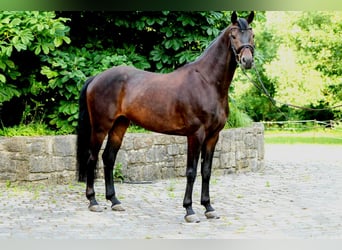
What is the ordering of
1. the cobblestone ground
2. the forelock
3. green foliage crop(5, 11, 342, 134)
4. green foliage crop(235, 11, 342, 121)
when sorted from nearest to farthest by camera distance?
the cobblestone ground → the forelock → green foliage crop(5, 11, 342, 134) → green foliage crop(235, 11, 342, 121)

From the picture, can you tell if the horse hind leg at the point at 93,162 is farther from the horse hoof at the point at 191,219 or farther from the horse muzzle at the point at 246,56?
the horse muzzle at the point at 246,56

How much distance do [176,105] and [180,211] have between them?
1.04 meters

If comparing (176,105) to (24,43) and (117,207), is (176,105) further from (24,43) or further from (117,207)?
(24,43)

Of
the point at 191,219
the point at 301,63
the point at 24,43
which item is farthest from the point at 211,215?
the point at 301,63

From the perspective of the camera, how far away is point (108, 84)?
17.9ft

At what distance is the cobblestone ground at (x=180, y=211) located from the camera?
14.0 feet

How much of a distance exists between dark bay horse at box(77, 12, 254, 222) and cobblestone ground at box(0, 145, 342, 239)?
1.03 feet

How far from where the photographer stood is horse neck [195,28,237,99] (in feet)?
16.0

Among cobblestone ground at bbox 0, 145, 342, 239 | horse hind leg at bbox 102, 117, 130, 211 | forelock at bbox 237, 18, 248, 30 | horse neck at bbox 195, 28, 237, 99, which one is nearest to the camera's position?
cobblestone ground at bbox 0, 145, 342, 239

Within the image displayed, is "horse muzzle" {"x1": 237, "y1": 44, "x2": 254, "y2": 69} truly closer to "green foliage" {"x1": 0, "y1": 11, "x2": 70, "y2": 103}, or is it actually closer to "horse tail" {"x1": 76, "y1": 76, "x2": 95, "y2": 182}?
"horse tail" {"x1": 76, "y1": 76, "x2": 95, "y2": 182}

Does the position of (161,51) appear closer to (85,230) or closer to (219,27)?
(219,27)

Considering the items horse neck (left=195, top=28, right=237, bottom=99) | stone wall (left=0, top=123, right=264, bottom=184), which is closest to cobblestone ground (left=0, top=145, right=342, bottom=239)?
stone wall (left=0, top=123, right=264, bottom=184)

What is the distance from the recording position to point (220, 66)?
4906 millimetres

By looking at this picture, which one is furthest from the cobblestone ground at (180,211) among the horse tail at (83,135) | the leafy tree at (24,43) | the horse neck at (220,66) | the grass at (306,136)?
the grass at (306,136)
